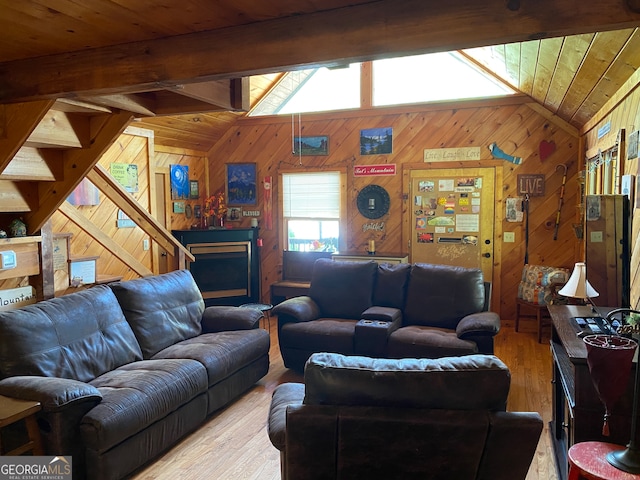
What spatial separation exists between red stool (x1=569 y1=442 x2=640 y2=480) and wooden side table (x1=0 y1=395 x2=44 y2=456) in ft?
7.99

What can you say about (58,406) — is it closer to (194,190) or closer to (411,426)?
(411,426)

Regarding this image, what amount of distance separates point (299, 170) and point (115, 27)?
4618 mm

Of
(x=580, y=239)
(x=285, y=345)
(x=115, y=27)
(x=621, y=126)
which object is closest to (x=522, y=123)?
(x=580, y=239)

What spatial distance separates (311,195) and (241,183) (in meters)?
1.09

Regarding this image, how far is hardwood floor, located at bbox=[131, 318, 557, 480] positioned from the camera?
2.80 metres

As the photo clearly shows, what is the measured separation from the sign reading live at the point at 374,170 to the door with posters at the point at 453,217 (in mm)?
279

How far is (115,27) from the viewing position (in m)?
2.20

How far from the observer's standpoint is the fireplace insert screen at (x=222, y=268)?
652 centimetres

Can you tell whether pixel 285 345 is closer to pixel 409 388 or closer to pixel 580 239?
pixel 409 388

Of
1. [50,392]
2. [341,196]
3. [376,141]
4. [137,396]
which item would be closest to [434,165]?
[376,141]

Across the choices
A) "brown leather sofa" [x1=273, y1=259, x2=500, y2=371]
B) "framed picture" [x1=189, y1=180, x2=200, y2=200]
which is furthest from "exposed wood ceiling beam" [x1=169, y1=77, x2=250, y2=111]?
"framed picture" [x1=189, y1=180, x2=200, y2=200]

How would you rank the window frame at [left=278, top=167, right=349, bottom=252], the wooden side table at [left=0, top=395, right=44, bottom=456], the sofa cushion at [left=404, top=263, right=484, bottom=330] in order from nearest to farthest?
the wooden side table at [left=0, top=395, right=44, bottom=456] → the sofa cushion at [left=404, top=263, right=484, bottom=330] → the window frame at [left=278, top=167, right=349, bottom=252]

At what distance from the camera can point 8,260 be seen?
3.22 metres

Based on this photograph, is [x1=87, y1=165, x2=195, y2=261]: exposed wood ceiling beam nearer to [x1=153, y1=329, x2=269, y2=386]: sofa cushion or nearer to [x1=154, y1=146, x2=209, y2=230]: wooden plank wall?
[x1=153, y1=329, x2=269, y2=386]: sofa cushion
